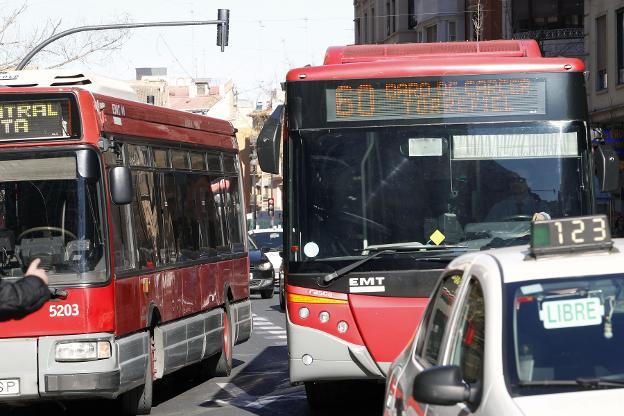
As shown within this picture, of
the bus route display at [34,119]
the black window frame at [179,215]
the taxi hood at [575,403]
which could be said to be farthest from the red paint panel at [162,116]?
the taxi hood at [575,403]

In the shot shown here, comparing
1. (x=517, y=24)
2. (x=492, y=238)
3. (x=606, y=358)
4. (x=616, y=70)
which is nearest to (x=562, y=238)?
(x=606, y=358)

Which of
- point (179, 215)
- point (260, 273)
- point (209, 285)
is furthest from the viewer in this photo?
point (260, 273)

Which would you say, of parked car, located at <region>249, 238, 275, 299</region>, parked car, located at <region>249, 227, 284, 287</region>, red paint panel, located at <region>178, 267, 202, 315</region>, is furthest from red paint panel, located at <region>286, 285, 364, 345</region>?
parked car, located at <region>249, 227, 284, 287</region>

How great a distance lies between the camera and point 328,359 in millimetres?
11367

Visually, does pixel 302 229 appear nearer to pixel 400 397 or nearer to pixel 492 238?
pixel 492 238

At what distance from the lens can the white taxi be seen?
506 cm

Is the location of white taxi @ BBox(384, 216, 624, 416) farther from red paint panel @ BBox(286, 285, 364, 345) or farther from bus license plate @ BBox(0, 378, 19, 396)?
bus license plate @ BBox(0, 378, 19, 396)

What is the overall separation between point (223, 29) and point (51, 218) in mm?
19860

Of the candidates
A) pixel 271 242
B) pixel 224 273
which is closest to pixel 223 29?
pixel 271 242

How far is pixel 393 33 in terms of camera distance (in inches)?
2606

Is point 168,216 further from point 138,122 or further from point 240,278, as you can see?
point 240,278

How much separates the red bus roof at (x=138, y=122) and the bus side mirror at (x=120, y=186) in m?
0.40

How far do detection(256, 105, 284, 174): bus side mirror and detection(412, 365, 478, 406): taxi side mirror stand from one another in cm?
656

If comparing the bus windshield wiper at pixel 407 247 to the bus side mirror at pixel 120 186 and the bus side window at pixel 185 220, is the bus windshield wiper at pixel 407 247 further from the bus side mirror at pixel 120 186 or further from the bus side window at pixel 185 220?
the bus side window at pixel 185 220
